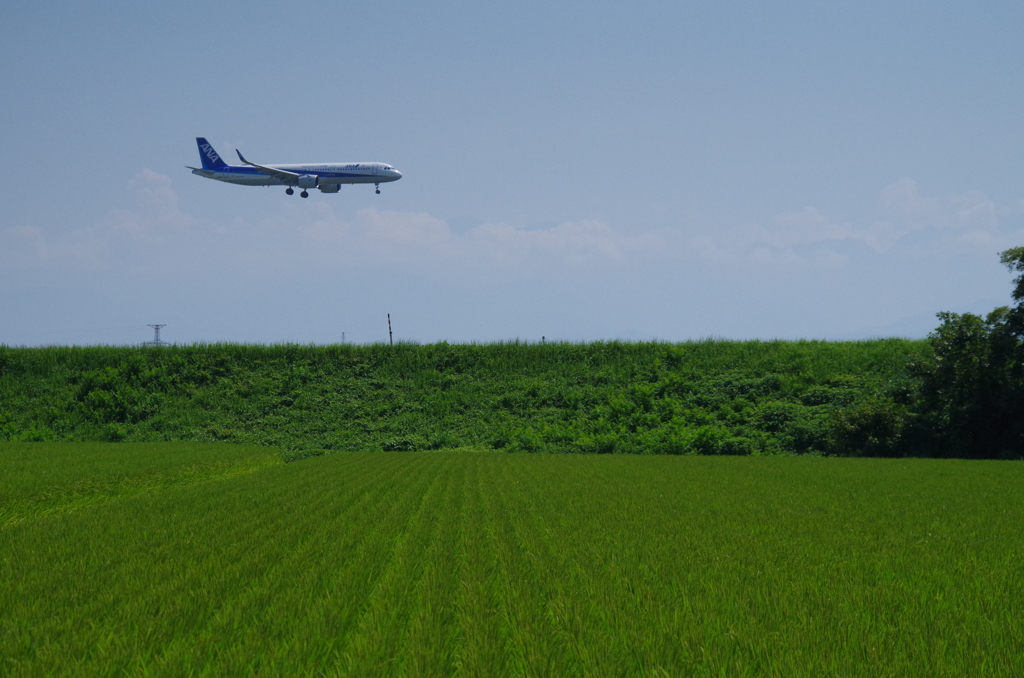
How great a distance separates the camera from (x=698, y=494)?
14.7 metres

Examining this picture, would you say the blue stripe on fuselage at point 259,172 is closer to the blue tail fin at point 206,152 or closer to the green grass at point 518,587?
the blue tail fin at point 206,152

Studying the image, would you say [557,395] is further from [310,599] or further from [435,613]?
[435,613]

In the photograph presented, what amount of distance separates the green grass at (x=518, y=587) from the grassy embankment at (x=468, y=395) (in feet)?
Answer: 61.4

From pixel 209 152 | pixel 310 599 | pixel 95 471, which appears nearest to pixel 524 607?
pixel 310 599

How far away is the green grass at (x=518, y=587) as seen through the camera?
5020mm

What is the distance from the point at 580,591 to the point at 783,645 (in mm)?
1956

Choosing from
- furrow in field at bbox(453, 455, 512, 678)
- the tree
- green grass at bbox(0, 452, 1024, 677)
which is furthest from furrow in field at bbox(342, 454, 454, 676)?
the tree

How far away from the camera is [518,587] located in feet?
22.6

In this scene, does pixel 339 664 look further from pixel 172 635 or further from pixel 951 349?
pixel 951 349

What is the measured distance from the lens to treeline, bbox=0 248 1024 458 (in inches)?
1150

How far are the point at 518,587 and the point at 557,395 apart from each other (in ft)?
104

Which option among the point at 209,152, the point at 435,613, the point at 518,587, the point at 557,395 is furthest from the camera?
the point at 209,152

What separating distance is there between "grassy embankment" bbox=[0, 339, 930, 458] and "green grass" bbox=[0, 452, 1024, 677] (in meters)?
18.7

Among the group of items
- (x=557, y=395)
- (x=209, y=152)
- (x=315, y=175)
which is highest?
(x=209, y=152)
